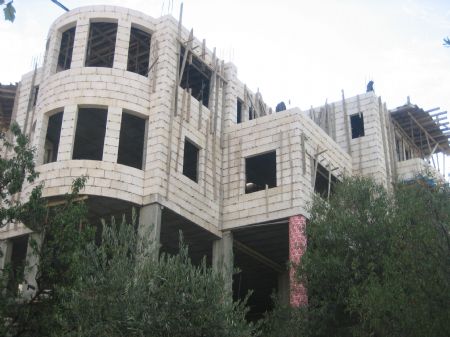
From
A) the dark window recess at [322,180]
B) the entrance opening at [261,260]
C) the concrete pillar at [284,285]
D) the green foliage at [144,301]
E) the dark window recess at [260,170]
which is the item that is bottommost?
the green foliage at [144,301]

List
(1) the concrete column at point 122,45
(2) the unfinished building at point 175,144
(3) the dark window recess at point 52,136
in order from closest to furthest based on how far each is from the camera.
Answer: (2) the unfinished building at point 175,144 → (1) the concrete column at point 122,45 → (3) the dark window recess at point 52,136

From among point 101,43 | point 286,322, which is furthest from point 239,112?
point 286,322

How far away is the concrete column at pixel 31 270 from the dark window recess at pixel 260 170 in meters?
10.9

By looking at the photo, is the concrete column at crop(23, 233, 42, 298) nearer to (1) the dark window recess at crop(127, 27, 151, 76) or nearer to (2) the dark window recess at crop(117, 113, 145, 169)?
(2) the dark window recess at crop(117, 113, 145, 169)

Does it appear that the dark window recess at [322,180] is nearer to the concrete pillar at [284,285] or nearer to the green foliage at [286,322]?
the concrete pillar at [284,285]

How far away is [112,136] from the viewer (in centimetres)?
2755

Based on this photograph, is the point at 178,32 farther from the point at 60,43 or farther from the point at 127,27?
the point at 60,43

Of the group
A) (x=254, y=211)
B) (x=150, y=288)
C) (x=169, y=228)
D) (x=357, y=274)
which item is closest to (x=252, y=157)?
(x=254, y=211)

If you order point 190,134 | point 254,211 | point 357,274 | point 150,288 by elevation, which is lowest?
point 150,288

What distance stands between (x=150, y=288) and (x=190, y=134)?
1394 centimetres

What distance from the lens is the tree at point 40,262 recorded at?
18.2m

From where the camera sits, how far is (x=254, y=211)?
3048 centimetres

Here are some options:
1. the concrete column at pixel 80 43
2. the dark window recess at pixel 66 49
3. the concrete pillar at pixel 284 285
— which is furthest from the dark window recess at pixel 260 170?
the dark window recess at pixel 66 49

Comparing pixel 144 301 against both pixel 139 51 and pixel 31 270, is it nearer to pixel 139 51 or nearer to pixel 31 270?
pixel 31 270
